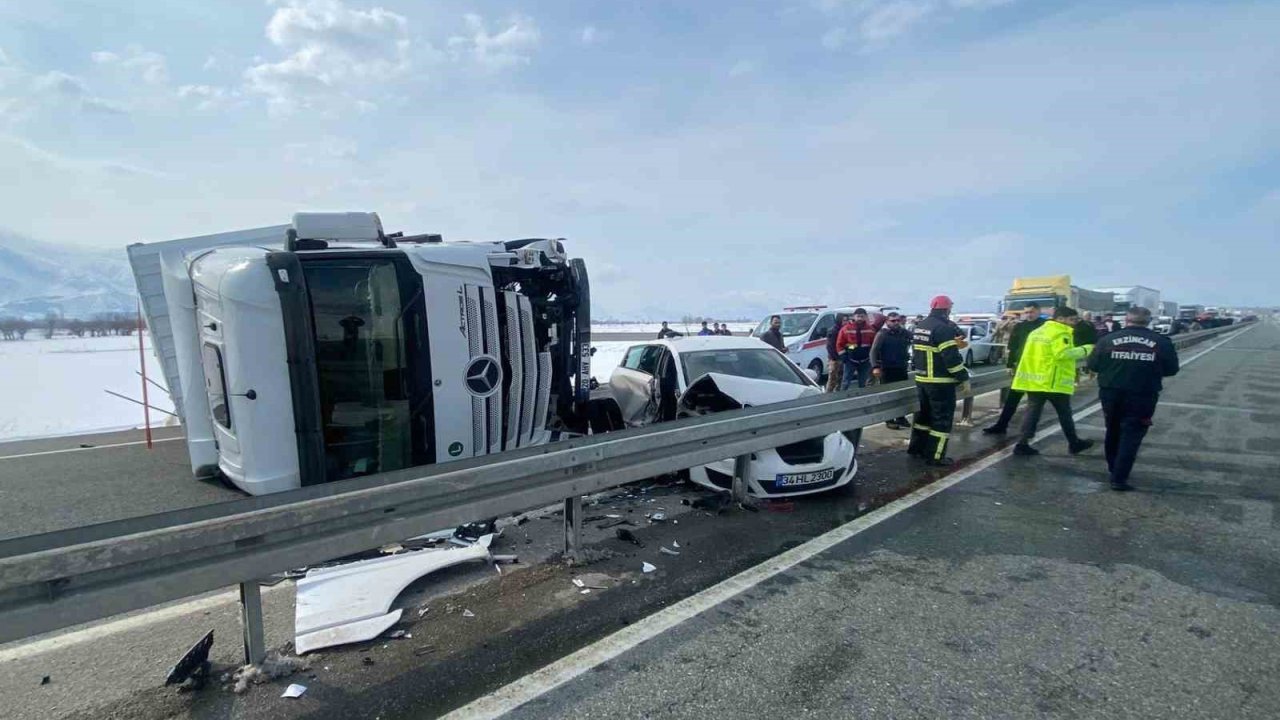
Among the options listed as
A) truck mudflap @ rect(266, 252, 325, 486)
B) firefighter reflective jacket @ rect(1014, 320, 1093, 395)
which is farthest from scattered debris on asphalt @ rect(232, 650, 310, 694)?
firefighter reflective jacket @ rect(1014, 320, 1093, 395)

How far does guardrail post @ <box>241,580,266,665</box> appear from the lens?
2691mm

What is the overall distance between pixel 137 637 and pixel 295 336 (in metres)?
2.06

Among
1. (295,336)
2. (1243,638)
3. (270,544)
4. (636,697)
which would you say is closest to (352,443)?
(295,336)

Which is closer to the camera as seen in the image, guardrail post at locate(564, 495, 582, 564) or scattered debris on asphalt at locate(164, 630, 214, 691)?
scattered debris on asphalt at locate(164, 630, 214, 691)

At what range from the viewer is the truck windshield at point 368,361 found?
15.6 ft

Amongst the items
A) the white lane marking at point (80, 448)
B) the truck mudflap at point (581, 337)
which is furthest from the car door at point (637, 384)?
the white lane marking at point (80, 448)

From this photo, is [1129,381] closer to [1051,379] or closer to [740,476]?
[1051,379]

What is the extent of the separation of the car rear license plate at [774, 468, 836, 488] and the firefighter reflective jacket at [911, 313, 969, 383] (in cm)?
224

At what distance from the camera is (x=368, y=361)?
4.85m

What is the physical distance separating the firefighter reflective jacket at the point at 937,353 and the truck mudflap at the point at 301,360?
6.00 meters

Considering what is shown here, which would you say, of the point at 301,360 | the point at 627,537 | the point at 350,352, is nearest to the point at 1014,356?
the point at 627,537

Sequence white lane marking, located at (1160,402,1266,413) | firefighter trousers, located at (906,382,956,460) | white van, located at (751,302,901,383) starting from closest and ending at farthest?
firefighter trousers, located at (906,382,956,460), white lane marking, located at (1160,402,1266,413), white van, located at (751,302,901,383)

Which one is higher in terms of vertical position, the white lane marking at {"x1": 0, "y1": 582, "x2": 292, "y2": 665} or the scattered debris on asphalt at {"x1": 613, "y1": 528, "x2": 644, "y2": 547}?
the white lane marking at {"x1": 0, "y1": 582, "x2": 292, "y2": 665}

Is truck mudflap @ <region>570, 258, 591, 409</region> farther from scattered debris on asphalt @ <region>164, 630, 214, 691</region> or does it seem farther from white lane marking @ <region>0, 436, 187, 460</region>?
white lane marking @ <region>0, 436, 187, 460</region>
